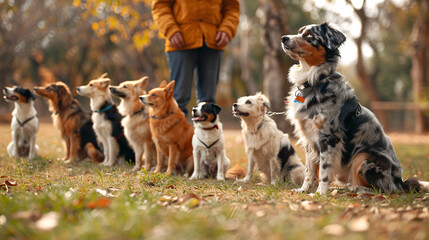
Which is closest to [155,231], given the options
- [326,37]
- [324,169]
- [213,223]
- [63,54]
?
[213,223]

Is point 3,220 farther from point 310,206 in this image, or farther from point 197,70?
point 197,70

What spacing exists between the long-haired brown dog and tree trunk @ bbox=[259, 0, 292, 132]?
5935mm

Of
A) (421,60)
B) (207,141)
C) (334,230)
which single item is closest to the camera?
(334,230)

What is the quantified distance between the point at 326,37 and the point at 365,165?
4.80 feet

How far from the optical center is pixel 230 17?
219 inches

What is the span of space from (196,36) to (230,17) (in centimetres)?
74

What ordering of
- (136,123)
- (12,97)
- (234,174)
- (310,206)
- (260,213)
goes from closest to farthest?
1. (260,213)
2. (310,206)
3. (234,174)
4. (136,123)
5. (12,97)

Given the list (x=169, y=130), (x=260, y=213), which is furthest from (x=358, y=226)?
(x=169, y=130)

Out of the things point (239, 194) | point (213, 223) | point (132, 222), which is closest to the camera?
point (132, 222)

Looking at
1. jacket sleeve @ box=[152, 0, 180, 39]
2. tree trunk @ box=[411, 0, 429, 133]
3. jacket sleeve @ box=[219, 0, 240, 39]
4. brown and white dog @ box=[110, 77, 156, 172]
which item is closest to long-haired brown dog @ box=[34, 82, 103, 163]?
brown and white dog @ box=[110, 77, 156, 172]

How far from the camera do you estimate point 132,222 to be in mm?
2018

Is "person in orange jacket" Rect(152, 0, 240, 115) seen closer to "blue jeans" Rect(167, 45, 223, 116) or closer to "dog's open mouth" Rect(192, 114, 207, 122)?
"blue jeans" Rect(167, 45, 223, 116)

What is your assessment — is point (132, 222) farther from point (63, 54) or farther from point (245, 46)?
point (63, 54)

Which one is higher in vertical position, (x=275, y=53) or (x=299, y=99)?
(x=275, y=53)
